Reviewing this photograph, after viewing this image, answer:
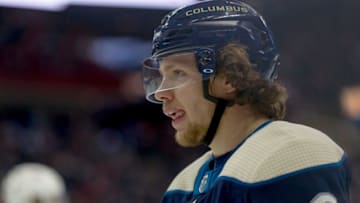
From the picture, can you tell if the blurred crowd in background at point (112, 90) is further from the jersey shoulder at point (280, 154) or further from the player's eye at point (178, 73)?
the jersey shoulder at point (280, 154)

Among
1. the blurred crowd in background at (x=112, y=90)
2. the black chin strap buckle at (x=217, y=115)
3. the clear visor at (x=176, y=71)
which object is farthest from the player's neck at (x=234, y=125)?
the blurred crowd in background at (x=112, y=90)

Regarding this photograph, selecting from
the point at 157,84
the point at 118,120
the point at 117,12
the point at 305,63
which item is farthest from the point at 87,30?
the point at 157,84

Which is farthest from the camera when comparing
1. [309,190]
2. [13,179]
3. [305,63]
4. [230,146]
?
[305,63]

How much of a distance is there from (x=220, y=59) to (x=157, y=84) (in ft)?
0.63

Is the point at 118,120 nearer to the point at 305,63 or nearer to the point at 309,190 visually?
the point at 305,63

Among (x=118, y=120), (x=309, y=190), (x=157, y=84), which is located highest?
(x=157, y=84)

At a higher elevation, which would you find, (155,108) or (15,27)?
(15,27)

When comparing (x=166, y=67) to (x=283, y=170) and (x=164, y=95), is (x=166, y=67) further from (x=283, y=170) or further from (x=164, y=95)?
(x=283, y=170)

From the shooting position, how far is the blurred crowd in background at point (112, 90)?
8.72m

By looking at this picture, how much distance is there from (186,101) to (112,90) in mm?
7384

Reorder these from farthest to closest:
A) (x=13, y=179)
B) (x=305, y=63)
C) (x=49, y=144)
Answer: (x=305, y=63)
(x=49, y=144)
(x=13, y=179)

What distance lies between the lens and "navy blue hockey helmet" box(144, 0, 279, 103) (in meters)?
2.06

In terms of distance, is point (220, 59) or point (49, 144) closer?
point (220, 59)

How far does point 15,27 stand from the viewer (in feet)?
30.2
